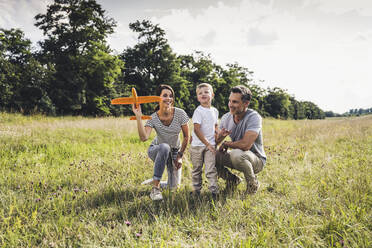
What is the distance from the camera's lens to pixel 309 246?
172 centimetres

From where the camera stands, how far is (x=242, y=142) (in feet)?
9.31

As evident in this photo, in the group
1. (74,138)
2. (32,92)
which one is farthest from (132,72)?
(74,138)

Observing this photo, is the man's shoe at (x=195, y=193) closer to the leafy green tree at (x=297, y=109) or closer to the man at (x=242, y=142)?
the man at (x=242, y=142)

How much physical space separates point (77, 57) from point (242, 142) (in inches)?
924

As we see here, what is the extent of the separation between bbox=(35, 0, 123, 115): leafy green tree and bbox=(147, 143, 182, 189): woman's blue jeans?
20.1m

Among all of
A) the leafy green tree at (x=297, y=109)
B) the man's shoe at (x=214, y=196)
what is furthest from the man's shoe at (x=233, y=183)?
the leafy green tree at (x=297, y=109)

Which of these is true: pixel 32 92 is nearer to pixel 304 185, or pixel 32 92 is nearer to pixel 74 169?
pixel 74 169

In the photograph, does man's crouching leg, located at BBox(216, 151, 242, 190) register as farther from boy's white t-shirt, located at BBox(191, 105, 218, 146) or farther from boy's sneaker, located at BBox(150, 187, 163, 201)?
boy's sneaker, located at BBox(150, 187, 163, 201)

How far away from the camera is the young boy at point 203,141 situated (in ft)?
9.36

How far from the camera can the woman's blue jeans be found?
2908mm

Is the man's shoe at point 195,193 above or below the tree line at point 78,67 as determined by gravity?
below

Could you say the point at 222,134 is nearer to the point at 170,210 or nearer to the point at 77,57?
the point at 170,210

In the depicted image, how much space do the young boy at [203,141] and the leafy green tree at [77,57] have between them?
2052 cm

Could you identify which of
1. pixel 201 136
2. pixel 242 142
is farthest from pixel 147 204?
pixel 242 142
